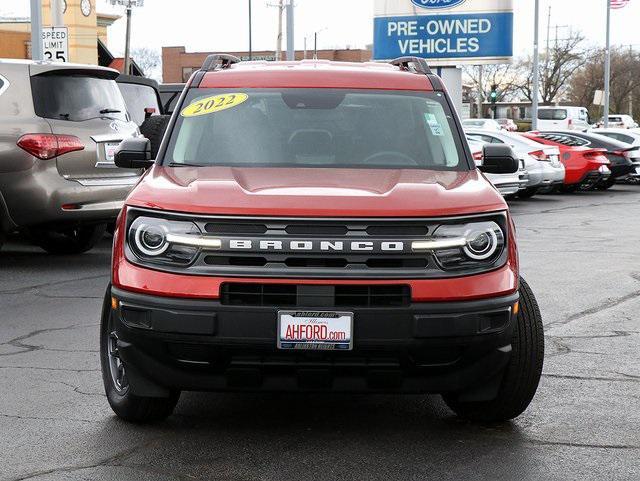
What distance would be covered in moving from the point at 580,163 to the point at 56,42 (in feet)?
40.7

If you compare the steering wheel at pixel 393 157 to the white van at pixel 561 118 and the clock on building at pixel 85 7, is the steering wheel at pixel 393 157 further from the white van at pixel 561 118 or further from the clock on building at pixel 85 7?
the white van at pixel 561 118

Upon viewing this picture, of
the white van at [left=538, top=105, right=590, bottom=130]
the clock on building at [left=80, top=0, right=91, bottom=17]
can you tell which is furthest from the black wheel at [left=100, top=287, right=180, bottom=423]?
the white van at [left=538, top=105, right=590, bottom=130]

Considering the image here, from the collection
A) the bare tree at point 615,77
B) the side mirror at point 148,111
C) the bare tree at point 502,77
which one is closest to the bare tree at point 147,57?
the bare tree at point 502,77

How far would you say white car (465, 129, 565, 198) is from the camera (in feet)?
80.2

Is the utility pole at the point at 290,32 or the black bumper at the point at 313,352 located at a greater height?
the utility pole at the point at 290,32

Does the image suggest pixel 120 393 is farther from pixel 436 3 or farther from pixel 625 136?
pixel 625 136

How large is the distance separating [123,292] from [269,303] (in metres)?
0.66

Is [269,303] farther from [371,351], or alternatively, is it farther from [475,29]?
[475,29]

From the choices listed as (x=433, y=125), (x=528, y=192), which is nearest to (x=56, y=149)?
(x=433, y=125)

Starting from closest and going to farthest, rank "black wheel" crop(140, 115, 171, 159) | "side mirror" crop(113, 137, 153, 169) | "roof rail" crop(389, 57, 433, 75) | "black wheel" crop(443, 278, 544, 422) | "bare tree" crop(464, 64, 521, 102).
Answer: "black wheel" crop(443, 278, 544, 422)
"side mirror" crop(113, 137, 153, 169)
"roof rail" crop(389, 57, 433, 75)
"black wheel" crop(140, 115, 171, 159)
"bare tree" crop(464, 64, 521, 102)

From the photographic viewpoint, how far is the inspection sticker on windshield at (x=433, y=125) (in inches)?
253

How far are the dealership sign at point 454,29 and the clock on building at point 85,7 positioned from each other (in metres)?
15.1

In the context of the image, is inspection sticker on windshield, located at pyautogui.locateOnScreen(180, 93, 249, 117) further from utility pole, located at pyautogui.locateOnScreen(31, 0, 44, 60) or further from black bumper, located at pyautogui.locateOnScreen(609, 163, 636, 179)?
black bumper, located at pyautogui.locateOnScreen(609, 163, 636, 179)

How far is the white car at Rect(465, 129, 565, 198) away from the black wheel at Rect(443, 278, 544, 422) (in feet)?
61.7
